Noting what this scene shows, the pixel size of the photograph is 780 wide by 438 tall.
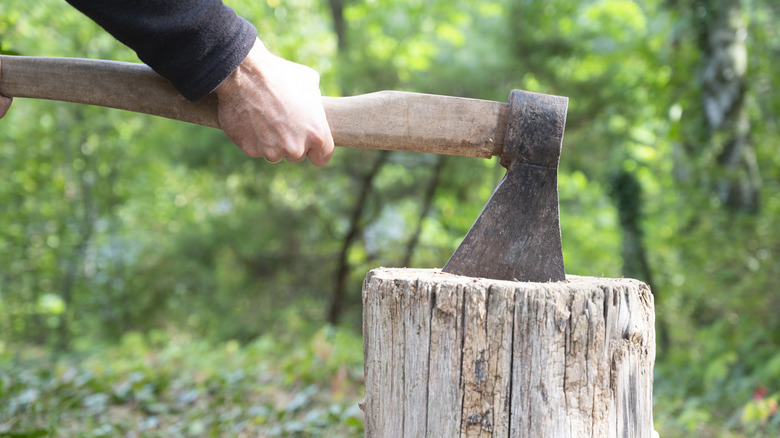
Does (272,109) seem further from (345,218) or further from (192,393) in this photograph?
(345,218)

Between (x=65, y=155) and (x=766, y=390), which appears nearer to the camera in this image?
(x=766, y=390)

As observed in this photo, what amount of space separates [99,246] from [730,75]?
838cm

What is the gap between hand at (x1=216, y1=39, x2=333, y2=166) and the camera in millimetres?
1511

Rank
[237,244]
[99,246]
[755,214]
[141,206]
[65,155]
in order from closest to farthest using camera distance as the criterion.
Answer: [755,214], [237,244], [65,155], [99,246], [141,206]

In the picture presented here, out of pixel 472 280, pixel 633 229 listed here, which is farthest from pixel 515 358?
pixel 633 229

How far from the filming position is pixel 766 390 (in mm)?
3818

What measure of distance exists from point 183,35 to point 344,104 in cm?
50

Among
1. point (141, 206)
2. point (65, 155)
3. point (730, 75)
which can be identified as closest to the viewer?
point (730, 75)

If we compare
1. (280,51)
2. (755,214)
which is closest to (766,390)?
(755,214)

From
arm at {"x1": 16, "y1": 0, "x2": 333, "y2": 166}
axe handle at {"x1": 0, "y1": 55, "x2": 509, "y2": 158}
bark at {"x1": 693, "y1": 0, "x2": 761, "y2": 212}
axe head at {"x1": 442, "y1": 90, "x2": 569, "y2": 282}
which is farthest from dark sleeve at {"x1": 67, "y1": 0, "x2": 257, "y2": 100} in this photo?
bark at {"x1": 693, "y1": 0, "x2": 761, "y2": 212}

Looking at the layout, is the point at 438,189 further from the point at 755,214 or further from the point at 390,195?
the point at 755,214

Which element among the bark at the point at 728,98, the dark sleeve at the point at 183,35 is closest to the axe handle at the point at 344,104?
the dark sleeve at the point at 183,35

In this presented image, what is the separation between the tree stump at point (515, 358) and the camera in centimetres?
134

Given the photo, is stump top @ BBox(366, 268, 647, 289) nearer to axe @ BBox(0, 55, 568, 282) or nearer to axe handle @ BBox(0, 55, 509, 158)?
axe @ BBox(0, 55, 568, 282)
